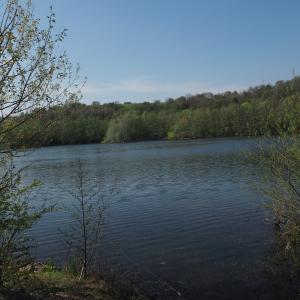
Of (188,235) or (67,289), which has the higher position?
(67,289)

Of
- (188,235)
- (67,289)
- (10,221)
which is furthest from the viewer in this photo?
(188,235)

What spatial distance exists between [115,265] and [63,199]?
19.8 meters

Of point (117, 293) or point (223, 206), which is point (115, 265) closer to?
point (117, 293)

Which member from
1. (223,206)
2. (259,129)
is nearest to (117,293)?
(259,129)

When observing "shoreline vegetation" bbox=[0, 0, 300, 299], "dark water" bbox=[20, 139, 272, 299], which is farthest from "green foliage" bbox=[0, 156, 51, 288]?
"dark water" bbox=[20, 139, 272, 299]

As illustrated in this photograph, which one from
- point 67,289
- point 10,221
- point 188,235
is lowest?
point 188,235

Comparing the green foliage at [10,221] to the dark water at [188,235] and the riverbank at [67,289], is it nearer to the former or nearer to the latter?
the riverbank at [67,289]

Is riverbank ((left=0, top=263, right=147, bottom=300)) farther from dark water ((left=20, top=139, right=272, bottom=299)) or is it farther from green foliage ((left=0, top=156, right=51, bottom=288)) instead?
dark water ((left=20, top=139, right=272, bottom=299))

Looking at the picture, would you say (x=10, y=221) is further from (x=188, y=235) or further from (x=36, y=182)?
(x=188, y=235)

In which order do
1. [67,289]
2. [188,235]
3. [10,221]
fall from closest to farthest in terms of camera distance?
[10,221] < [67,289] < [188,235]

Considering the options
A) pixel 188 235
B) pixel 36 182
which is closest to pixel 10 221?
pixel 36 182

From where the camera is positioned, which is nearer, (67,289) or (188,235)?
(67,289)

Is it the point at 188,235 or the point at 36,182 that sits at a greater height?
the point at 36,182

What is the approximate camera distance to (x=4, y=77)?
9234mm
